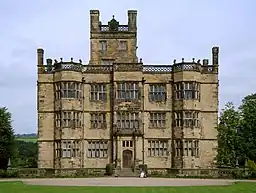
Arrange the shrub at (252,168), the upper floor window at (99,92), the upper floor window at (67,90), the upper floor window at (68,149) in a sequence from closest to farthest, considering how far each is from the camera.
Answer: the shrub at (252,168) < the upper floor window at (68,149) < the upper floor window at (67,90) < the upper floor window at (99,92)

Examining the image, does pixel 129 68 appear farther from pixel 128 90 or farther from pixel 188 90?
pixel 188 90

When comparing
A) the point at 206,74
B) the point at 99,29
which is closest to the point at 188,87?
the point at 206,74

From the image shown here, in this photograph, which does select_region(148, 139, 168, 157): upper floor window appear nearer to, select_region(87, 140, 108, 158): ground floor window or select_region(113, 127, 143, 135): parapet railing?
select_region(113, 127, 143, 135): parapet railing

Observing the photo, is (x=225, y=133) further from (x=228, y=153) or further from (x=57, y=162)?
(x=57, y=162)

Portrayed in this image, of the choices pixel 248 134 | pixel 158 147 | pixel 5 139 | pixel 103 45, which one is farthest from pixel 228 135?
pixel 5 139

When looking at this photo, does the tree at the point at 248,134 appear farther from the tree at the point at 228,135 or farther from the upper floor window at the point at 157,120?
the upper floor window at the point at 157,120

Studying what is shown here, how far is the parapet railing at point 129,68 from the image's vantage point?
178ft

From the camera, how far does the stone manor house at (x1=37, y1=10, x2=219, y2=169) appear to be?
5375cm

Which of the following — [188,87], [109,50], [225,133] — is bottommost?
[225,133]

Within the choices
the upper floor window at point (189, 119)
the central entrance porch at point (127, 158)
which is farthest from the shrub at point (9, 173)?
the upper floor window at point (189, 119)

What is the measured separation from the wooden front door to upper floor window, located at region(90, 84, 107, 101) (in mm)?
5633

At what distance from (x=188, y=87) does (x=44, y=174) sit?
1588cm

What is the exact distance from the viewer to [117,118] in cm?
5406

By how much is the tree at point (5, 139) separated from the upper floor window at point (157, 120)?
14.4 meters
